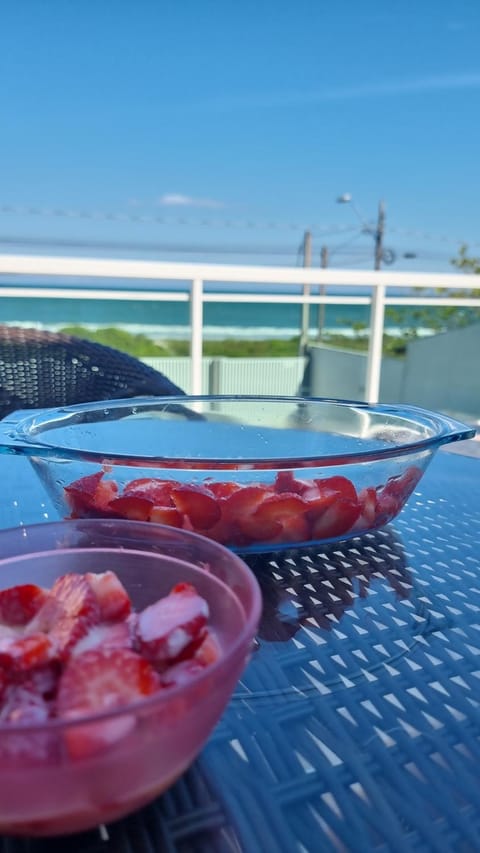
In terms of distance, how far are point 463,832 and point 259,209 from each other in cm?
2955

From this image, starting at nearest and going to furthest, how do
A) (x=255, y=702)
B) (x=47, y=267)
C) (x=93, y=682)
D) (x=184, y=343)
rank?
(x=93, y=682) → (x=255, y=702) → (x=47, y=267) → (x=184, y=343)

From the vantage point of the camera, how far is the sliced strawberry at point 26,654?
23 cm

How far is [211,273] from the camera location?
2.34 m

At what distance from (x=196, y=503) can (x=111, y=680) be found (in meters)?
0.23

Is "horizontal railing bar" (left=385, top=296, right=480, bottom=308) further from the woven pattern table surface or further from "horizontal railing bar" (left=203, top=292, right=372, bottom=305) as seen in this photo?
the woven pattern table surface

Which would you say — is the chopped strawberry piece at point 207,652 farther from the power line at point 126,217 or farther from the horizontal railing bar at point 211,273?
the power line at point 126,217

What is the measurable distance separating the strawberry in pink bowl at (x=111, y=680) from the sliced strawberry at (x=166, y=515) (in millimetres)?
110

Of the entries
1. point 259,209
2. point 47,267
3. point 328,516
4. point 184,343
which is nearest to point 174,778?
point 328,516

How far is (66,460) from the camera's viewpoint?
46cm

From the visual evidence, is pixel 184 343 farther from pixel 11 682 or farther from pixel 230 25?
pixel 230 25

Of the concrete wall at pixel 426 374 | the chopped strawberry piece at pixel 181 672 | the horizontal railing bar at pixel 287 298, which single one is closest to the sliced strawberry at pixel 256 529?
the chopped strawberry piece at pixel 181 672

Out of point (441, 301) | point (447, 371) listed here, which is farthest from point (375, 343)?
point (447, 371)

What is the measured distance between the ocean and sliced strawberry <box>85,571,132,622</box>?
2220 millimetres

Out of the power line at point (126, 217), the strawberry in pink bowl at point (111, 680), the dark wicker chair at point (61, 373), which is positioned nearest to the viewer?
the strawberry in pink bowl at point (111, 680)
